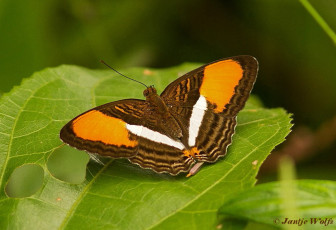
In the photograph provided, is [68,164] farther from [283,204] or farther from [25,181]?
[283,204]

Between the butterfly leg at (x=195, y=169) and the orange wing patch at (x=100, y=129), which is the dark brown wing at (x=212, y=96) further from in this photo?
the orange wing patch at (x=100, y=129)

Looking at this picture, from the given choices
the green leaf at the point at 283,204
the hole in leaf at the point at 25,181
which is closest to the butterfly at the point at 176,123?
the hole in leaf at the point at 25,181

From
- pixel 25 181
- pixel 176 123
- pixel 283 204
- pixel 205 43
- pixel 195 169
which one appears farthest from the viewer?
pixel 205 43

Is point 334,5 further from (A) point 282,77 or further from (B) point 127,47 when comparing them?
(B) point 127,47

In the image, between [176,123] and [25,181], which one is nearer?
[25,181]

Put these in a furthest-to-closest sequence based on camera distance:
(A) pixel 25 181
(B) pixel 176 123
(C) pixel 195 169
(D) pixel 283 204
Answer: (B) pixel 176 123, (C) pixel 195 169, (A) pixel 25 181, (D) pixel 283 204

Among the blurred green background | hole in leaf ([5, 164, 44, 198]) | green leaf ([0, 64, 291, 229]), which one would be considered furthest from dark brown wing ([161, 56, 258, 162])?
the blurred green background

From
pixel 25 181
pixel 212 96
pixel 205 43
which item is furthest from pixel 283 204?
pixel 205 43
